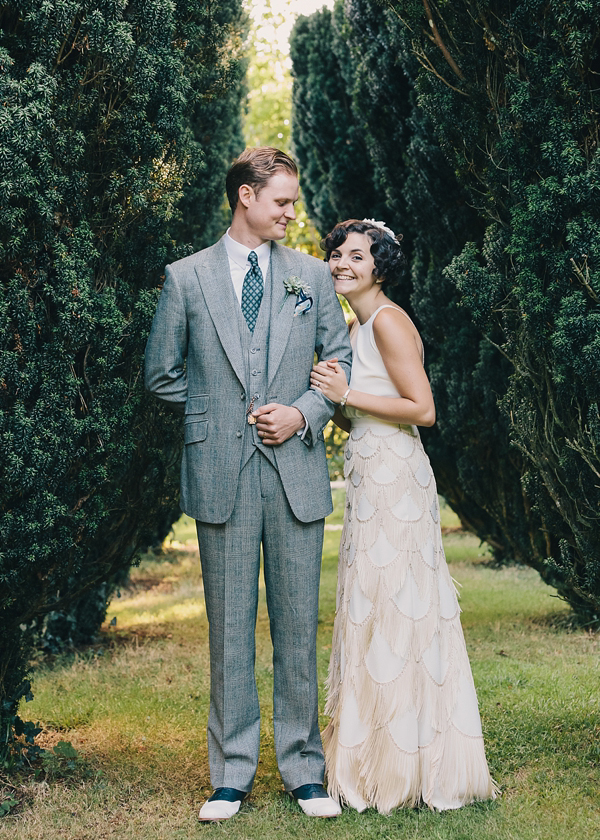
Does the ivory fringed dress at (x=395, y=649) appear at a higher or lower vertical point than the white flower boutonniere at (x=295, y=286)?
lower

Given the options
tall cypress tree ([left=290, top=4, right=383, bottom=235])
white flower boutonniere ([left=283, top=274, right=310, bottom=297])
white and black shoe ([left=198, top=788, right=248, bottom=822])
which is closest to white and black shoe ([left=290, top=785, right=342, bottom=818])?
white and black shoe ([left=198, top=788, right=248, bottom=822])

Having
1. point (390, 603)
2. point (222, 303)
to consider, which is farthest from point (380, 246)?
point (390, 603)

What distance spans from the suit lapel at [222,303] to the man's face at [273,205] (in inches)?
8.0

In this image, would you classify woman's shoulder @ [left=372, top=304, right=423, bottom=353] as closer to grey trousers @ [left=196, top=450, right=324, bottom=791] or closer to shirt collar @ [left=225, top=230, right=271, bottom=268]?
shirt collar @ [left=225, top=230, right=271, bottom=268]

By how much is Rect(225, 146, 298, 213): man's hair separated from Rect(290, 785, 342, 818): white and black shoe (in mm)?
2276

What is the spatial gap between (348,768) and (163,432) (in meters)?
1.85

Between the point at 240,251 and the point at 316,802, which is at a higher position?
the point at 240,251

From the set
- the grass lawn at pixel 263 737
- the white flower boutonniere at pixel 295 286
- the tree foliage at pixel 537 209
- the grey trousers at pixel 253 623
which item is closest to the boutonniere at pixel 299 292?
the white flower boutonniere at pixel 295 286

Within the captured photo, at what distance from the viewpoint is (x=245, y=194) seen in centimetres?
338

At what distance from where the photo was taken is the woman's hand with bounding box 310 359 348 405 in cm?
346

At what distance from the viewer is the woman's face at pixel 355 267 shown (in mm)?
3682

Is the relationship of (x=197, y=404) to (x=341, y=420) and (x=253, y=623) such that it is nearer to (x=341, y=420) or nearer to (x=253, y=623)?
(x=341, y=420)

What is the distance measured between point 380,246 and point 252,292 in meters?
0.60

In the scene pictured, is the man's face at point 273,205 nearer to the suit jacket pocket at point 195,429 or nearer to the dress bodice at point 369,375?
the dress bodice at point 369,375
